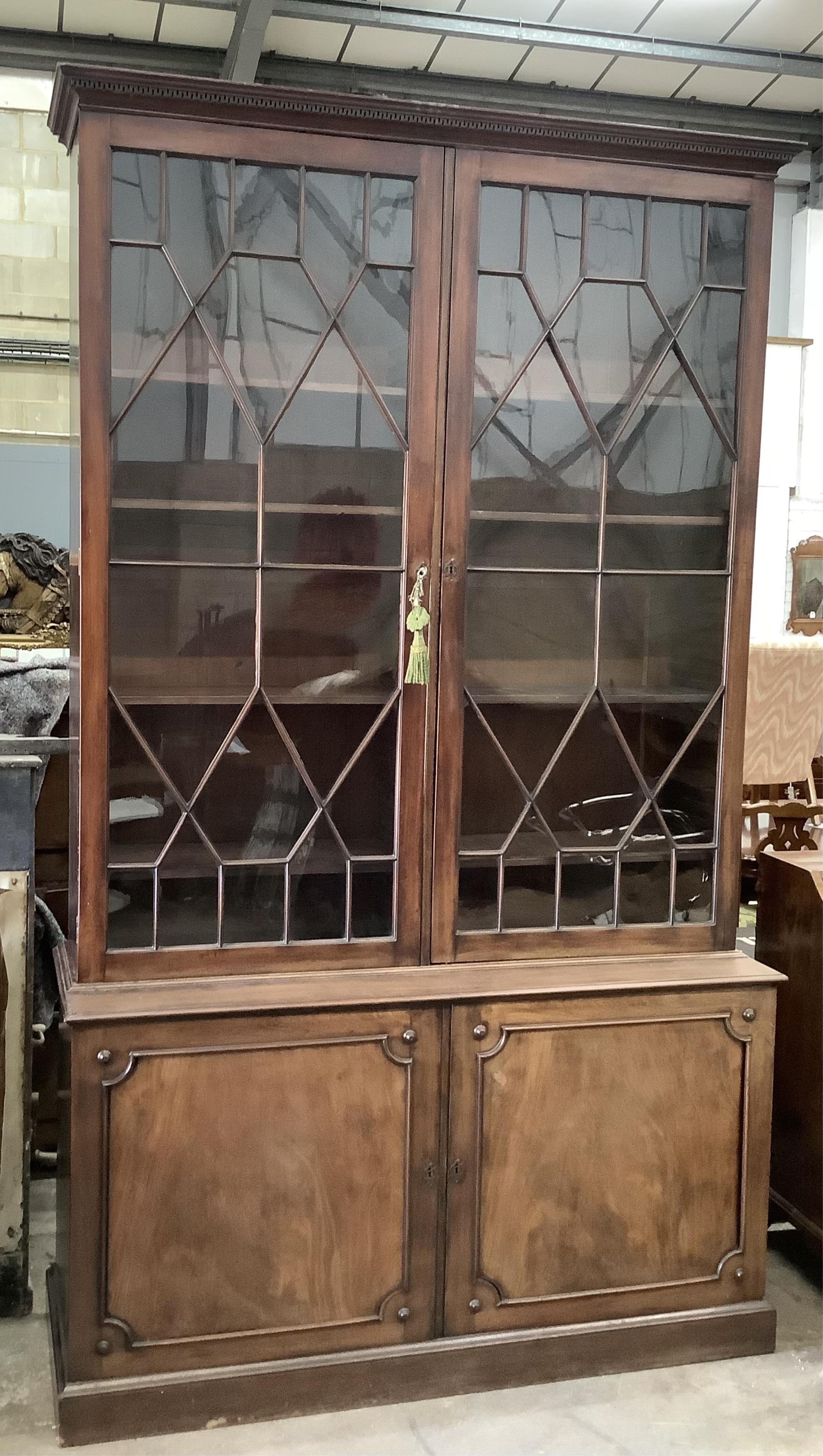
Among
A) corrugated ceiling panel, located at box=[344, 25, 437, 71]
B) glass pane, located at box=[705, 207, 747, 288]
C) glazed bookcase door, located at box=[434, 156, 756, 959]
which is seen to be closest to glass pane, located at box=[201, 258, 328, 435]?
glazed bookcase door, located at box=[434, 156, 756, 959]

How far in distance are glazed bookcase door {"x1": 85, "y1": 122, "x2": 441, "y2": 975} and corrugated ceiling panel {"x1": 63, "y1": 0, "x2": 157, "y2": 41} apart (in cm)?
341

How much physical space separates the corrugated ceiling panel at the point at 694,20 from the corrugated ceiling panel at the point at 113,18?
200 cm

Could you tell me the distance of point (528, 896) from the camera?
2102 millimetres

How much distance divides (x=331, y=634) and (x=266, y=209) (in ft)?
2.22

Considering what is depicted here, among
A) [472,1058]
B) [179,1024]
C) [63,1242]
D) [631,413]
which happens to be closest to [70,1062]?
[179,1024]

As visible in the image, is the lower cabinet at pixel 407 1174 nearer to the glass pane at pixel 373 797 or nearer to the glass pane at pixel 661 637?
the glass pane at pixel 373 797

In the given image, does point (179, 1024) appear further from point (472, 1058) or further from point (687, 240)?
point (687, 240)

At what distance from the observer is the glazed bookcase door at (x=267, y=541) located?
6.08 feet

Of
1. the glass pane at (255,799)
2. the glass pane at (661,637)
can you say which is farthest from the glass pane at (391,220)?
the glass pane at (255,799)

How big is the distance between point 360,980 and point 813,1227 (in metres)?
1.12

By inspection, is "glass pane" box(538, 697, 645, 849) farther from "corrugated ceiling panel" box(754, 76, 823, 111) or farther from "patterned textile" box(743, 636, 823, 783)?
"corrugated ceiling panel" box(754, 76, 823, 111)

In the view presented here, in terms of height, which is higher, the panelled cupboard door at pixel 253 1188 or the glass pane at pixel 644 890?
the glass pane at pixel 644 890

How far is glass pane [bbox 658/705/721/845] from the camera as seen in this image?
2145mm

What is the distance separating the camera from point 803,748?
7.50 feet
